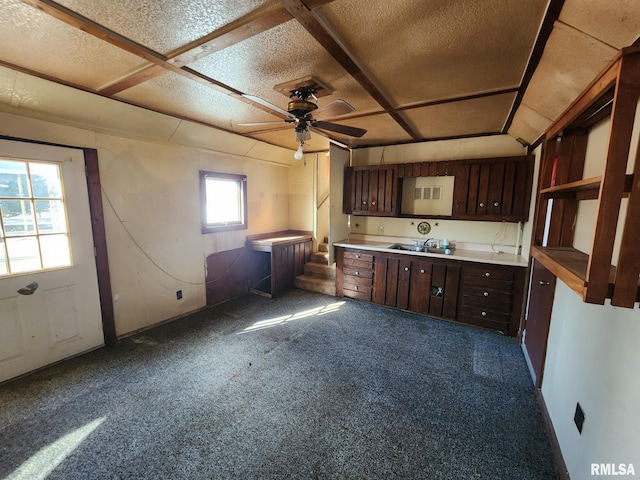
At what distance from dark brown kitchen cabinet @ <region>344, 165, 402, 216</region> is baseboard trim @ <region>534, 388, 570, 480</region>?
270 centimetres

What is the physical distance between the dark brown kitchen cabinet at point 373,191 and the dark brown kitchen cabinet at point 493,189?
0.85 m

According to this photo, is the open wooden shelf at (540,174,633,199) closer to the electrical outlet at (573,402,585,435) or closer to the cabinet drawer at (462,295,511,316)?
the electrical outlet at (573,402,585,435)

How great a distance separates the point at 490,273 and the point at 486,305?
1.34ft

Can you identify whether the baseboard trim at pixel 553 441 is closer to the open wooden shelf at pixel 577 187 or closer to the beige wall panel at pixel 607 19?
the open wooden shelf at pixel 577 187

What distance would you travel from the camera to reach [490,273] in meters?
3.29

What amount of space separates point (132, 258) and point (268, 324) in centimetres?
180

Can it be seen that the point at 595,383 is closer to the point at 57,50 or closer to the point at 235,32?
the point at 235,32

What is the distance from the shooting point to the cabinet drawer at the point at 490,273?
321 centimetres

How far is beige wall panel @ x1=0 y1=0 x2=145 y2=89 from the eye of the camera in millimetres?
1380

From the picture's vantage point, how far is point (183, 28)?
1459 mm

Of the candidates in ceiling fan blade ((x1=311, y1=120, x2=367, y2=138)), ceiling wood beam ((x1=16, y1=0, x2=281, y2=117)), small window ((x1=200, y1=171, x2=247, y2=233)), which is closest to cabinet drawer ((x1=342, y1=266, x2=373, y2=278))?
small window ((x1=200, y1=171, x2=247, y2=233))

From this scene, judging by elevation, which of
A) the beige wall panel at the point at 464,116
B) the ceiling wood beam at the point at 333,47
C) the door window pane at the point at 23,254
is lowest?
the door window pane at the point at 23,254

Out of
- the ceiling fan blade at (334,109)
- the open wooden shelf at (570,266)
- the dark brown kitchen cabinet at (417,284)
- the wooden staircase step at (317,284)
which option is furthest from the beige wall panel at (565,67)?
the wooden staircase step at (317,284)

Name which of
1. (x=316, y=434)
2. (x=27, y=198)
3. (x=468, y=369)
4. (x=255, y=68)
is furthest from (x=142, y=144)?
(x=468, y=369)
